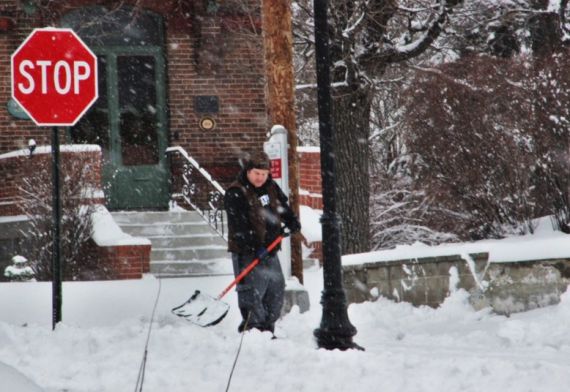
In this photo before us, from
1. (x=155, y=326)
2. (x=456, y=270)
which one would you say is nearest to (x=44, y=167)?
(x=155, y=326)

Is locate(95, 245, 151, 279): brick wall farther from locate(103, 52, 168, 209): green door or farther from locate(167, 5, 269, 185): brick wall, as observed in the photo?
locate(167, 5, 269, 185): brick wall

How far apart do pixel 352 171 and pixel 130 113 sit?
13.9ft

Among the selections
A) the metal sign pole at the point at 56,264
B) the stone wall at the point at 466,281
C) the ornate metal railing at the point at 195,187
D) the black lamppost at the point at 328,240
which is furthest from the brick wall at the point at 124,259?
the black lamppost at the point at 328,240

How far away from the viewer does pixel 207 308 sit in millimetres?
8820

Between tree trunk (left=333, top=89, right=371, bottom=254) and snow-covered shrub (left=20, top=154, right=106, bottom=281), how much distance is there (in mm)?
3346

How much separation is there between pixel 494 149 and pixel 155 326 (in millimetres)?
4727

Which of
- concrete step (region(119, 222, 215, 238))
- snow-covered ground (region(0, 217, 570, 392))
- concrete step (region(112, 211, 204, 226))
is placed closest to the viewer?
snow-covered ground (region(0, 217, 570, 392))

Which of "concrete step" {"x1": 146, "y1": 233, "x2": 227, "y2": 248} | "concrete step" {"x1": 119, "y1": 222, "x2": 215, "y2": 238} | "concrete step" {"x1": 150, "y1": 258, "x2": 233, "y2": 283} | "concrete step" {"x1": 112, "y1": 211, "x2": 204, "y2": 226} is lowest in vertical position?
"concrete step" {"x1": 150, "y1": 258, "x2": 233, "y2": 283}

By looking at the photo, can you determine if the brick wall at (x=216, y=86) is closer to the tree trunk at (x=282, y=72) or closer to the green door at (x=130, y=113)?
the green door at (x=130, y=113)

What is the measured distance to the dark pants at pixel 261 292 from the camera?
8703 millimetres


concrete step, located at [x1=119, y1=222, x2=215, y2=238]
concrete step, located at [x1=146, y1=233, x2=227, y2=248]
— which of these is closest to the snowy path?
concrete step, located at [x1=146, y1=233, x2=227, y2=248]

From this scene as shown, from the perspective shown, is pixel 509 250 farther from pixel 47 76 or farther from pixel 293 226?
pixel 47 76

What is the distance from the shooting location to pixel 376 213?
72.6 ft

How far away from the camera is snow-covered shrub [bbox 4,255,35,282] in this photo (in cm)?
1195
